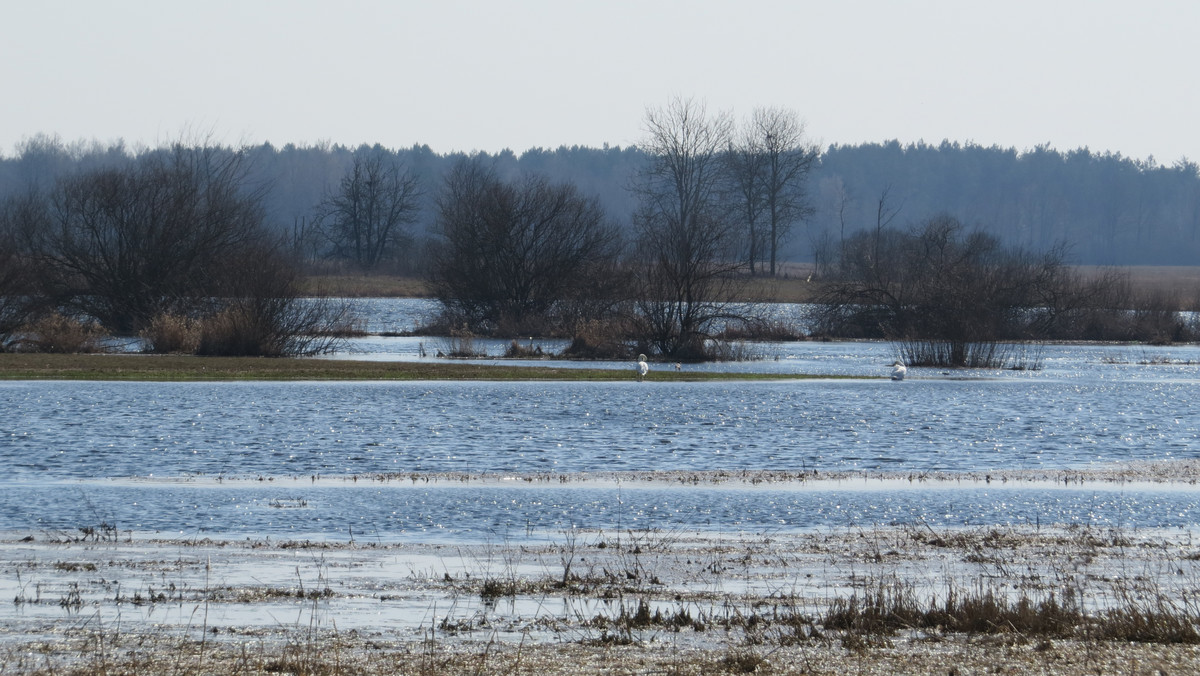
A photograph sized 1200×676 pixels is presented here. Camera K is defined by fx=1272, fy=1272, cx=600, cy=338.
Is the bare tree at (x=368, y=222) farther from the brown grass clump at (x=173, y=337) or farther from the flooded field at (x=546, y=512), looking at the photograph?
the flooded field at (x=546, y=512)

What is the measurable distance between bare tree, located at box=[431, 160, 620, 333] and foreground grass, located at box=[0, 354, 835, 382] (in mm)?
19751

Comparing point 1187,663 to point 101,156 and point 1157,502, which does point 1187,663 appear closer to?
point 1157,502

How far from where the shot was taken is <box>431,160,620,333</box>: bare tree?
205ft

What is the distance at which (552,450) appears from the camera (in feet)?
75.6

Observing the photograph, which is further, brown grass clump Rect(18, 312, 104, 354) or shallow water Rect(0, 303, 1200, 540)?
brown grass clump Rect(18, 312, 104, 354)

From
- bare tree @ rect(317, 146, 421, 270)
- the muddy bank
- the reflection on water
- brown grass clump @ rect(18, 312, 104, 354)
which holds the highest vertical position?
bare tree @ rect(317, 146, 421, 270)

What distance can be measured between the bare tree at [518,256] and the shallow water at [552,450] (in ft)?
79.1

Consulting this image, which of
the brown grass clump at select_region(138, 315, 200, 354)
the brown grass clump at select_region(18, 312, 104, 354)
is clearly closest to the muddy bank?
the brown grass clump at select_region(18, 312, 104, 354)

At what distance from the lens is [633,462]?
71.4 feet

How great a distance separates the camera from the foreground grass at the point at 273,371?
3491 centimetres

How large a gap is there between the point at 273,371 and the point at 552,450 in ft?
55.6

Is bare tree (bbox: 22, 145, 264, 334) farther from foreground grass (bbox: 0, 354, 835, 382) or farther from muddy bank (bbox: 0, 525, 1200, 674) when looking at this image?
muddy bank (bbox: 0, 525, 1200, 674)

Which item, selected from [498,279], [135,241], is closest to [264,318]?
[135,241]

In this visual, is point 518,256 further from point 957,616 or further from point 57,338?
point 957,616
